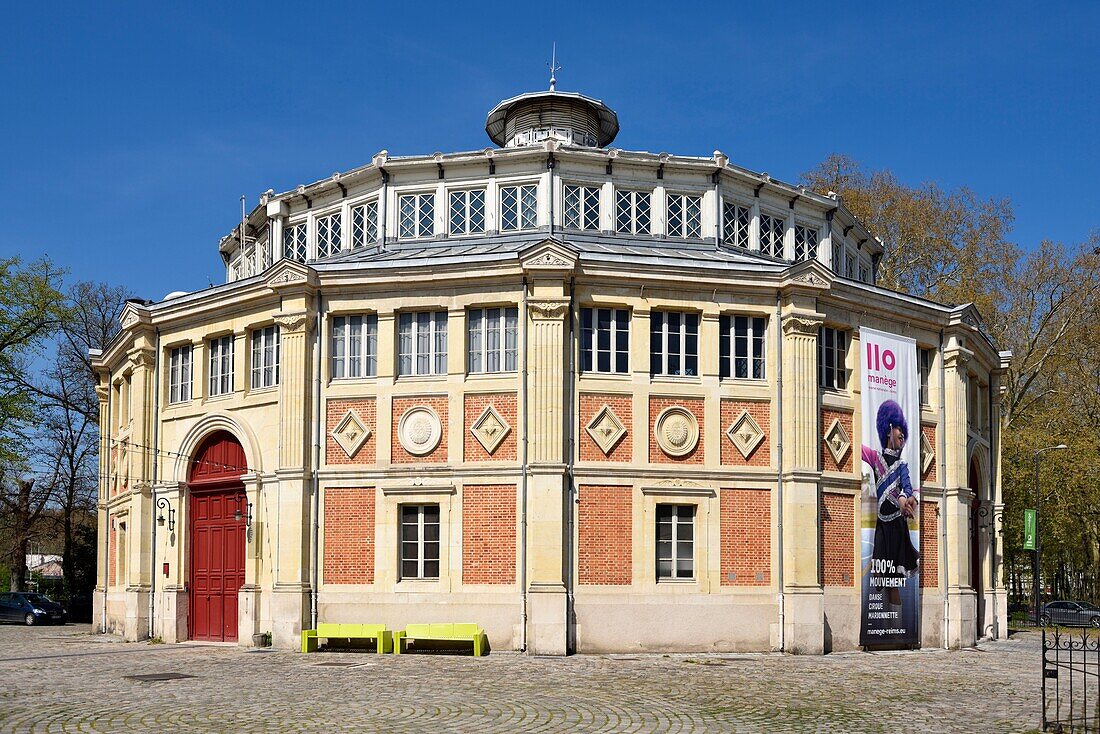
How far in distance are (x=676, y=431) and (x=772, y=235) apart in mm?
8400

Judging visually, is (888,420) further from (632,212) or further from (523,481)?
(523,481)

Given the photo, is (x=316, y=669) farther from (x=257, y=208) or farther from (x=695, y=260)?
(x=257, y=208)

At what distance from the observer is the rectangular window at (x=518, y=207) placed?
30.7m

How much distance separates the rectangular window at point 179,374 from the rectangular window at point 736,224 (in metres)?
15.0

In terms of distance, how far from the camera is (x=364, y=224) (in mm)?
32188

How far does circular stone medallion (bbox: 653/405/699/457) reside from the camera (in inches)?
1070

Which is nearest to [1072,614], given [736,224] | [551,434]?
[736,224]

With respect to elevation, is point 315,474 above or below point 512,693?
above

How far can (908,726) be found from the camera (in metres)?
15.8

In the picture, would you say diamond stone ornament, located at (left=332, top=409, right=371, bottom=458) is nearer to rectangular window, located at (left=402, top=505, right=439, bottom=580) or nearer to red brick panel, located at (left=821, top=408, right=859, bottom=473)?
rectangular window, located at (left=402, top=505, right=439, bottom=580)

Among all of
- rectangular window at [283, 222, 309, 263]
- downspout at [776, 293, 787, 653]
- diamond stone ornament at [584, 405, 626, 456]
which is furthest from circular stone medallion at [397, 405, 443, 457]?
rectangular window at [283, 222, 309, 263]

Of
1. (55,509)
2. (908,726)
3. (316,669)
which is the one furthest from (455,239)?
(55,509)

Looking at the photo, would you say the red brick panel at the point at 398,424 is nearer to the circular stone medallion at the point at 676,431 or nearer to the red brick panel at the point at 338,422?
the red brick panel at the point at 338,422

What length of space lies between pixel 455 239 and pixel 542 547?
9.18 meters
